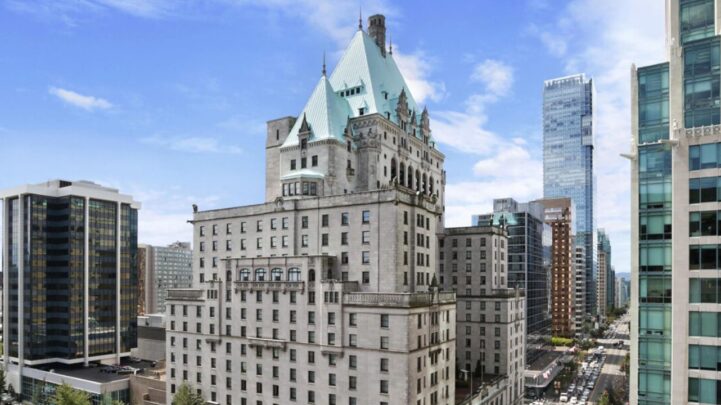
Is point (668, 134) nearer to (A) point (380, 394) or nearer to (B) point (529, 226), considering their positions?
(A) point (380, 394)

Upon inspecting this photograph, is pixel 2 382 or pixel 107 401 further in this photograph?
pixel 2 382

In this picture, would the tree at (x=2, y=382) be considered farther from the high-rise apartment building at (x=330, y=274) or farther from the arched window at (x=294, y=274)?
the arched window at (x=294, y=274)

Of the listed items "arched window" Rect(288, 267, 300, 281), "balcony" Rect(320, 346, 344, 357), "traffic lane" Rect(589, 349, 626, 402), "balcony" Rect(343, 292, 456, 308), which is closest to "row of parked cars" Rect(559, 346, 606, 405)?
"traffic lane" Rect(589, 349, 626, 402)

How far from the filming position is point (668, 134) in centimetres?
5228

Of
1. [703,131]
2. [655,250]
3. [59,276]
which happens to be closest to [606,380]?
[655,250]

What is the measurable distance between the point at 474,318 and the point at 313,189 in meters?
51.1

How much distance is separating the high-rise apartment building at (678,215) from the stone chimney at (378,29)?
71.3 meters

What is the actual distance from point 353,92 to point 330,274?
40733 mm

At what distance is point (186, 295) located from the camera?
102m

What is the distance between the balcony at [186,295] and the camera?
101 metres

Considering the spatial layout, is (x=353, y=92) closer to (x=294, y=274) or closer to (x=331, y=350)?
(x=294, y=274)

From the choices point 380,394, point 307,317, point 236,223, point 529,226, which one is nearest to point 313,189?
point 236,223

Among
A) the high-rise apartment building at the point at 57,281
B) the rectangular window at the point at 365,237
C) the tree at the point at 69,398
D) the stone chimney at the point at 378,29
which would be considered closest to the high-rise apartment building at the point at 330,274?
the rectangular window at the point at 365,237

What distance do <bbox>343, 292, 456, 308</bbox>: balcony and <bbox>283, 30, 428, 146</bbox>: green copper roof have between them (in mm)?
32536
